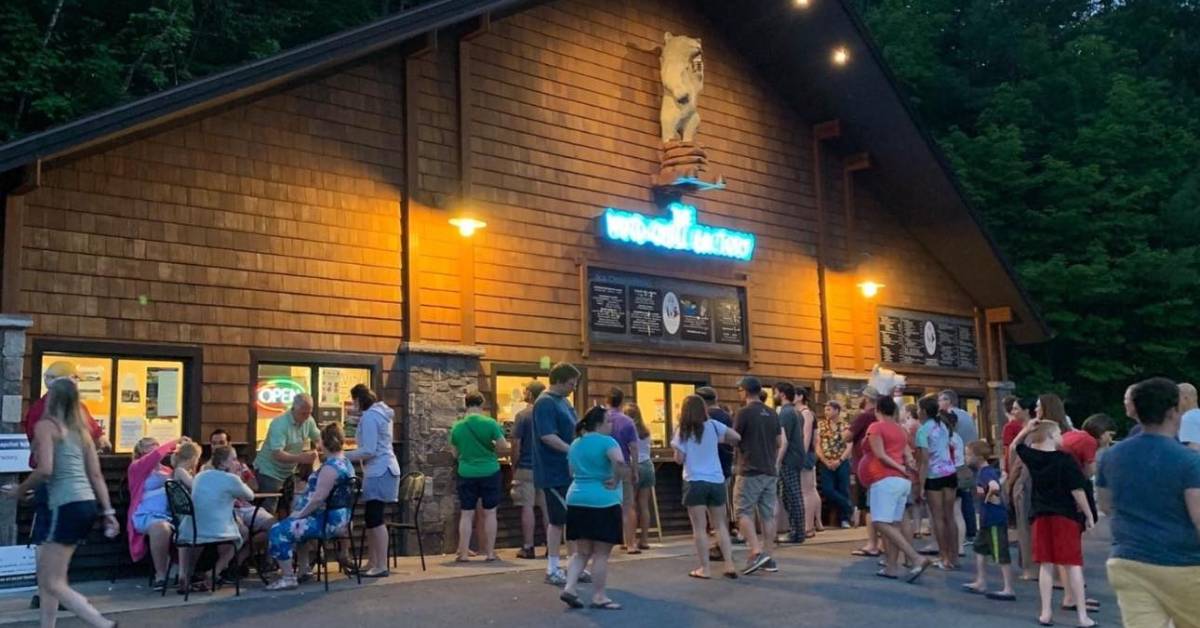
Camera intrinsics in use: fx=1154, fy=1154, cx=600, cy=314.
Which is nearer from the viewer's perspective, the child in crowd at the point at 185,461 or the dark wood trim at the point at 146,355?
the child in crowd at the point at 185,461

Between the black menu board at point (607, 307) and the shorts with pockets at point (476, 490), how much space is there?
12.1 ft

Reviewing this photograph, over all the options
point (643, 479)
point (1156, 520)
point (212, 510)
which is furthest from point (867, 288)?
point (1156, 520)

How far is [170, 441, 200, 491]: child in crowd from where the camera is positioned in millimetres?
9281

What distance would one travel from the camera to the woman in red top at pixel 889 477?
32.8ft

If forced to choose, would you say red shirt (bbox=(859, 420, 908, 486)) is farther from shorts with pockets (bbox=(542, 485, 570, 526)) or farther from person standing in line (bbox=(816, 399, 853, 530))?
person standing in line (bbox=(816, 399, 853, 530))

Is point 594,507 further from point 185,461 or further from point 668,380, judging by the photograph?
point 668,380

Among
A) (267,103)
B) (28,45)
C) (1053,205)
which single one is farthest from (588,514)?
(1053,205)

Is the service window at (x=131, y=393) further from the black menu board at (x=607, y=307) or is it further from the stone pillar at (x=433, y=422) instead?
the black menu board at (x=607, y=307)

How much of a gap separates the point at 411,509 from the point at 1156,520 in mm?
8641

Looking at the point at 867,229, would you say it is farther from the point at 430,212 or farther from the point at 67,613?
the point at 67,613

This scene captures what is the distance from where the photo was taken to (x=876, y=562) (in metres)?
11.4

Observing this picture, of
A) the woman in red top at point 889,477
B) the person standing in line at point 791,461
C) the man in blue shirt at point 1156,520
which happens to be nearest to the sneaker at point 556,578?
the woman in red top at point 889,477

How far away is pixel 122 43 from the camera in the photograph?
73.0ft

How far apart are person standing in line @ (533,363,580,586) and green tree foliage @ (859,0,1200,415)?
61.8ft
